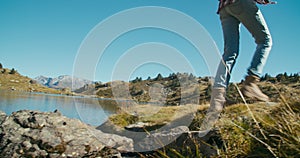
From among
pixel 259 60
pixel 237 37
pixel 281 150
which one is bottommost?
pixel 281 150

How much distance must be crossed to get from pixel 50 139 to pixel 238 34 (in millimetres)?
3864

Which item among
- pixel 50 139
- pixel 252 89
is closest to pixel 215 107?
pixel 252 89

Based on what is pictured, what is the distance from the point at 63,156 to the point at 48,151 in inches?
11.1

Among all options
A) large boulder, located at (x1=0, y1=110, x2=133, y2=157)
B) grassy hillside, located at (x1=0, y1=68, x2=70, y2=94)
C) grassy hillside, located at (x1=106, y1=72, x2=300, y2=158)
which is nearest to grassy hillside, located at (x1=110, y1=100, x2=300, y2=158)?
grassy hillside, located at (x1=106, y1=72, x2=300, y2=158)

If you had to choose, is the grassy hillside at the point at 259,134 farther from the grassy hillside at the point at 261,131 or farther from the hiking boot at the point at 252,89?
the hiking boot at the point at 252,89

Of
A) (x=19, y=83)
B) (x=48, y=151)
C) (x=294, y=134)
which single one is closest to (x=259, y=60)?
(x=294, y=134)

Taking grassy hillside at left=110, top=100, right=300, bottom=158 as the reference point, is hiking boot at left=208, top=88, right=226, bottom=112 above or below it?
above

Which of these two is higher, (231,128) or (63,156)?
(231,128)

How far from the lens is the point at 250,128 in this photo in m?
2.74

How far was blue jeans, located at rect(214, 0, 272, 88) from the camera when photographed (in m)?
3.73

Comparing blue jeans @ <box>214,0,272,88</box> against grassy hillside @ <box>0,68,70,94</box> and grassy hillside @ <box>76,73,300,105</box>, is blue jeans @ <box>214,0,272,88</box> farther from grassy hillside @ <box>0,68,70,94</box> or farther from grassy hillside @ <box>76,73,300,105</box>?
grassy hillside @ <box>0,68,70,94</box>

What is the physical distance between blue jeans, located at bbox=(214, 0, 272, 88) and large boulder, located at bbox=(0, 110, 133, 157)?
2.41 metres

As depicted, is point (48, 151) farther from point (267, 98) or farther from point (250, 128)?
point (267, 98)

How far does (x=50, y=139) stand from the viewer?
4.29 metres
